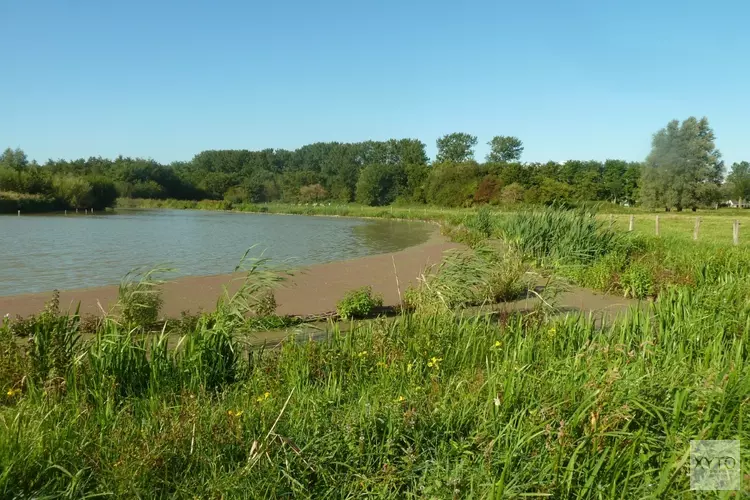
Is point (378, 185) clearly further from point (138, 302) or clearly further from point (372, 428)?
point (372, 428)

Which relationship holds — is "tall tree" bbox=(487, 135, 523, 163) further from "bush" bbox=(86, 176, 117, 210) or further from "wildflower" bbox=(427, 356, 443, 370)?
"wildflower" bbox=(427, 356, 443, 370)

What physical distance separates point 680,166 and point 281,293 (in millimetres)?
56002

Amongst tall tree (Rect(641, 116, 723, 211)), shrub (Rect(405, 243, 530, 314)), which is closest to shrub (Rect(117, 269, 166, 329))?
shrub (Rect(405, 243, 530, 314))

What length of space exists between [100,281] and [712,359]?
13436mm

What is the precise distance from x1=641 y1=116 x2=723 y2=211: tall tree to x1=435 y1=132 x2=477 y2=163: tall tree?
53205mm

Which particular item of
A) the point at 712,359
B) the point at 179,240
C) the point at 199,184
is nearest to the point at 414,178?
the point at 199,184

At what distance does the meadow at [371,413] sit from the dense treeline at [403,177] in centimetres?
4845

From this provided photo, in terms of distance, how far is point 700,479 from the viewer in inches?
119

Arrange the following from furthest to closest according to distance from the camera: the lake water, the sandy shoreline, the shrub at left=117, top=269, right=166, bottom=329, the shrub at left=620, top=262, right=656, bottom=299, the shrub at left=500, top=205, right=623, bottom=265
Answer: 1. the lake water
2. the shrub at left=500, top=205, right=623, bottom=265
3. the shrub at left=620, top=262, right=656, bottom=299
4. the sandy shoreline
5. the shrub at left=117, top=269, right=166, bottom=329

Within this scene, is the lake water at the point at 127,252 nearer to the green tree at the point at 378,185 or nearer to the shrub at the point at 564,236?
the shrub at the point at 564,236

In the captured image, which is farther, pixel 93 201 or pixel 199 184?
pixel 199 184

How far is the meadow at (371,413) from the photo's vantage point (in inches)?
118

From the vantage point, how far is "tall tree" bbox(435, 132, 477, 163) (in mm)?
111744

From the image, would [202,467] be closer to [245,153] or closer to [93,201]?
[93,201]
